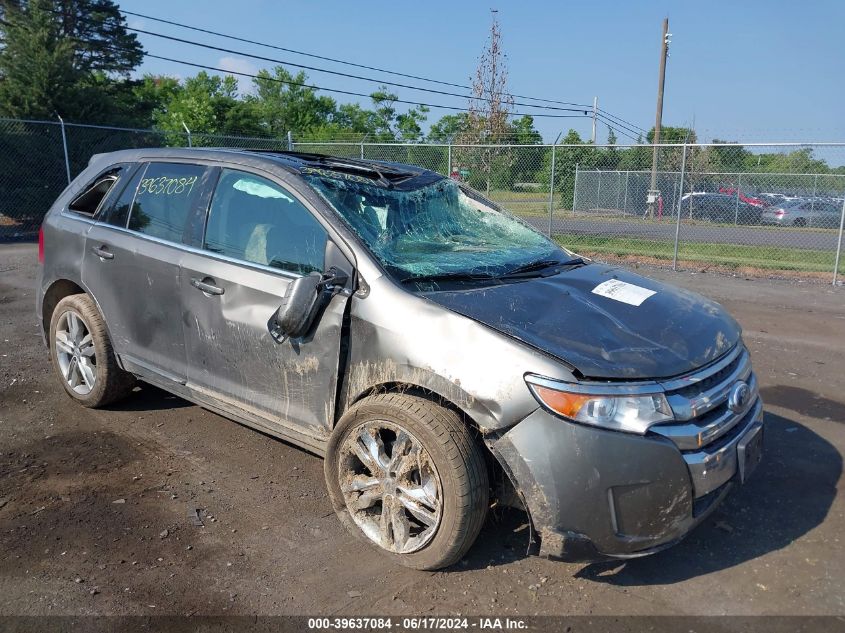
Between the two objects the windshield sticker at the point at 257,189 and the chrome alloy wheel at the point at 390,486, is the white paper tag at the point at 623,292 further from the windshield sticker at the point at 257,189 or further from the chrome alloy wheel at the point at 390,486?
the windshield sticker at the point at 257,189

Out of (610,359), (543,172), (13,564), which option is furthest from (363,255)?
(543,172)

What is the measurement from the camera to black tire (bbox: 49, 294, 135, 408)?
14.5ft

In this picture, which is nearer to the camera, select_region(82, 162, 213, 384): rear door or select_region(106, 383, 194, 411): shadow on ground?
select_region(82, 162, 213, 384): rear door

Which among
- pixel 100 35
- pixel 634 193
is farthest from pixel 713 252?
pixel 100 35

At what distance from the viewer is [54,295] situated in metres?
4.82

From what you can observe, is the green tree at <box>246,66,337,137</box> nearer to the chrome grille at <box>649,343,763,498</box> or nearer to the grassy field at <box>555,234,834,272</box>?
the grassy field at <box>555,234,834,272</box>

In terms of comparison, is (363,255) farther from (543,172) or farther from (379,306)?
(543,172)

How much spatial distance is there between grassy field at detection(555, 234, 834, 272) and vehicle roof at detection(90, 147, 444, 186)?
9.93 m

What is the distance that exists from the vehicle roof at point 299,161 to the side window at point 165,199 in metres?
0.10

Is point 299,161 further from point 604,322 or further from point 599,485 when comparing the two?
point 599,485

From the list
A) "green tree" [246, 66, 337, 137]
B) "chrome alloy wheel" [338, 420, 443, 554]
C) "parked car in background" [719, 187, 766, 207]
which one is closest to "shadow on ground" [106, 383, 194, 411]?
"chrome alloy wheel" [338, 420, 443, 554]

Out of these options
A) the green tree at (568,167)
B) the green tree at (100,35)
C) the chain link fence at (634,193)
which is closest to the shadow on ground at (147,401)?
the chain link fence at (634,193)

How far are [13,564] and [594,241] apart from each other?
15.0m

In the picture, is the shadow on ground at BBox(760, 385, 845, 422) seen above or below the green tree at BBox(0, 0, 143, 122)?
below
